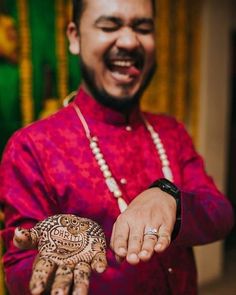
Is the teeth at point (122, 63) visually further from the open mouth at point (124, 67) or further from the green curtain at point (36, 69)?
the green curtain at point (36, 69)

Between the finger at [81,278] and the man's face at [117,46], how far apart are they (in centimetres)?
42

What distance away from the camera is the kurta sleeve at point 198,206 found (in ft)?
2.52

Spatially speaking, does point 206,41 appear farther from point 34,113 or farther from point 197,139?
point 34,113

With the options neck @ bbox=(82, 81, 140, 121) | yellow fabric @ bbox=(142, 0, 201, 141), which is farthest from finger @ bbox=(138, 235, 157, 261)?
yellow fabric @ bbox=(142, 0, 201, 141)

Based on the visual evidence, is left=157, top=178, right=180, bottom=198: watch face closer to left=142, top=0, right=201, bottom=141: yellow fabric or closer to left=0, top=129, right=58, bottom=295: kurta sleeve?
left=0, top=129, right=58, bottom=295: kurta sleeve

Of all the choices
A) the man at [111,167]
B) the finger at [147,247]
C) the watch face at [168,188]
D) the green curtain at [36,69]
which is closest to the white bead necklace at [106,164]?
the man at [111,167]

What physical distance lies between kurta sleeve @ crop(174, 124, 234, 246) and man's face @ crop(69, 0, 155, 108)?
202 millimetres

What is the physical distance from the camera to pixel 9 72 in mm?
1545

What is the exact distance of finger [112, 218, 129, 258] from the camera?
605mm

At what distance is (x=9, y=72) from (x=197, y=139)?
43.1 inches

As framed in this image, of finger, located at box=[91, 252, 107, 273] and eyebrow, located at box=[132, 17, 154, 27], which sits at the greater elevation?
eyebrow, located at box=[132, 17, 154, 27]

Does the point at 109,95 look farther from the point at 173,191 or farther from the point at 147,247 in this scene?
the point at 147,247

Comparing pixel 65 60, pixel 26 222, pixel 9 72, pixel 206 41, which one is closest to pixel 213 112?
pixel 206 41

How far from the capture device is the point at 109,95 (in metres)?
0.92
